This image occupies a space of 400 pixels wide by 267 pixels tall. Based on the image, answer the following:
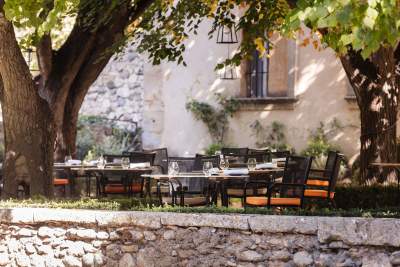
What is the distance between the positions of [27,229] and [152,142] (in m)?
11.6

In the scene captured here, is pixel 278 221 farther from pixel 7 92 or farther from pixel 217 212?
pixel 7 92

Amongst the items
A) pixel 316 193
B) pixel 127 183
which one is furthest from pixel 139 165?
pixel 316 193

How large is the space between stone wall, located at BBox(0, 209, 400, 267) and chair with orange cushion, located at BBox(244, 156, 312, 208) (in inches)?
75.0

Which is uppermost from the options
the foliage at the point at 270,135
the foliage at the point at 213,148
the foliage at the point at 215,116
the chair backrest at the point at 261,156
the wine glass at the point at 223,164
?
the foliage at the point at 215,116

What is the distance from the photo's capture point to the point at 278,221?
7637 millimetres

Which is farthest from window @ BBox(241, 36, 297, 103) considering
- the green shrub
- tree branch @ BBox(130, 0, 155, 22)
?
the green shrub

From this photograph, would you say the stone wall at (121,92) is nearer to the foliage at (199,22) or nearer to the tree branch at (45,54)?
the foliage at (199,22)

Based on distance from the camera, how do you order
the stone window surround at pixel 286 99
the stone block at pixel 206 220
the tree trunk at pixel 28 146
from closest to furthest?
the stone block at pixel 206 220, the tree trunk at pixel 28 146, the stone window surround at pixel 286 99

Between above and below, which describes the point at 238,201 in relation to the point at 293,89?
below

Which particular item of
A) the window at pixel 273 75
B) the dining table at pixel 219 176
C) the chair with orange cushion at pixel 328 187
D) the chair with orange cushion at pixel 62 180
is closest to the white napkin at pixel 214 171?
the dining table at pixel 219 176

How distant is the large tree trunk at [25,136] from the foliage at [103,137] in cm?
896

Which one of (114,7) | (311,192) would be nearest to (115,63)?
(114,7)

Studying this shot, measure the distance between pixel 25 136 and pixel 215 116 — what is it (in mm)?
9000

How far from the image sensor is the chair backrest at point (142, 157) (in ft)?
44.0
